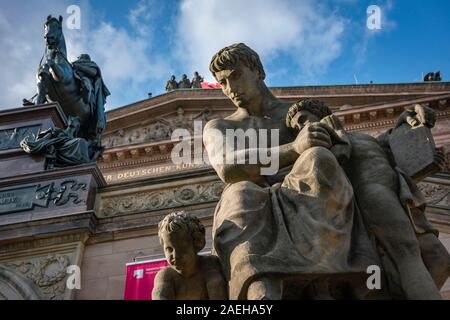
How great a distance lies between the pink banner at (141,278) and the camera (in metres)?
6.52

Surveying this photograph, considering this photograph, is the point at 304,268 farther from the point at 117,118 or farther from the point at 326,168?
the point at 117,118

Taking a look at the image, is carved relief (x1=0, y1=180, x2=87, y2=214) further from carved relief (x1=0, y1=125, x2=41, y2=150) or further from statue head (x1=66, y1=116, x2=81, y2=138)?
statue head (x1=66, y1=116, x2=81, y2=138)

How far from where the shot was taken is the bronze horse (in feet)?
35.6

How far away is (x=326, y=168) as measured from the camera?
3.24 m

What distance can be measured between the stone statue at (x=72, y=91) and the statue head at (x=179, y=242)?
7473mm

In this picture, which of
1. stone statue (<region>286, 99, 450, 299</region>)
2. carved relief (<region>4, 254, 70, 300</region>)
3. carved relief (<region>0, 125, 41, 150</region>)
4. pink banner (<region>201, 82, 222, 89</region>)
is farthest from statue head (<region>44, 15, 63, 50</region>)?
pink banner (<region>201, 82, 222, 89</region>)

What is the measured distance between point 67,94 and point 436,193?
20.8 ft

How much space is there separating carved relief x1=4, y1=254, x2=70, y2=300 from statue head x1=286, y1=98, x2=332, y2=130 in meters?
4.04

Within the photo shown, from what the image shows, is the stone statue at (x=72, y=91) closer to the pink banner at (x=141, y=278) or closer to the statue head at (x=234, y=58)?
the pink banner at (x=141, y=278)

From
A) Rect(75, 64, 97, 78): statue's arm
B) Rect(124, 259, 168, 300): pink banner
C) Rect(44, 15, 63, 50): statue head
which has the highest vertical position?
Rect(44, 15, 63, 50): statue head

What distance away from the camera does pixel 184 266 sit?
3.29 meters

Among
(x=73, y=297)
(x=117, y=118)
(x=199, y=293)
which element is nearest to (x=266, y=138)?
(x=199, y=293)

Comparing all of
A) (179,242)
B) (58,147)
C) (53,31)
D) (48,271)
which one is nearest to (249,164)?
(179,242)
